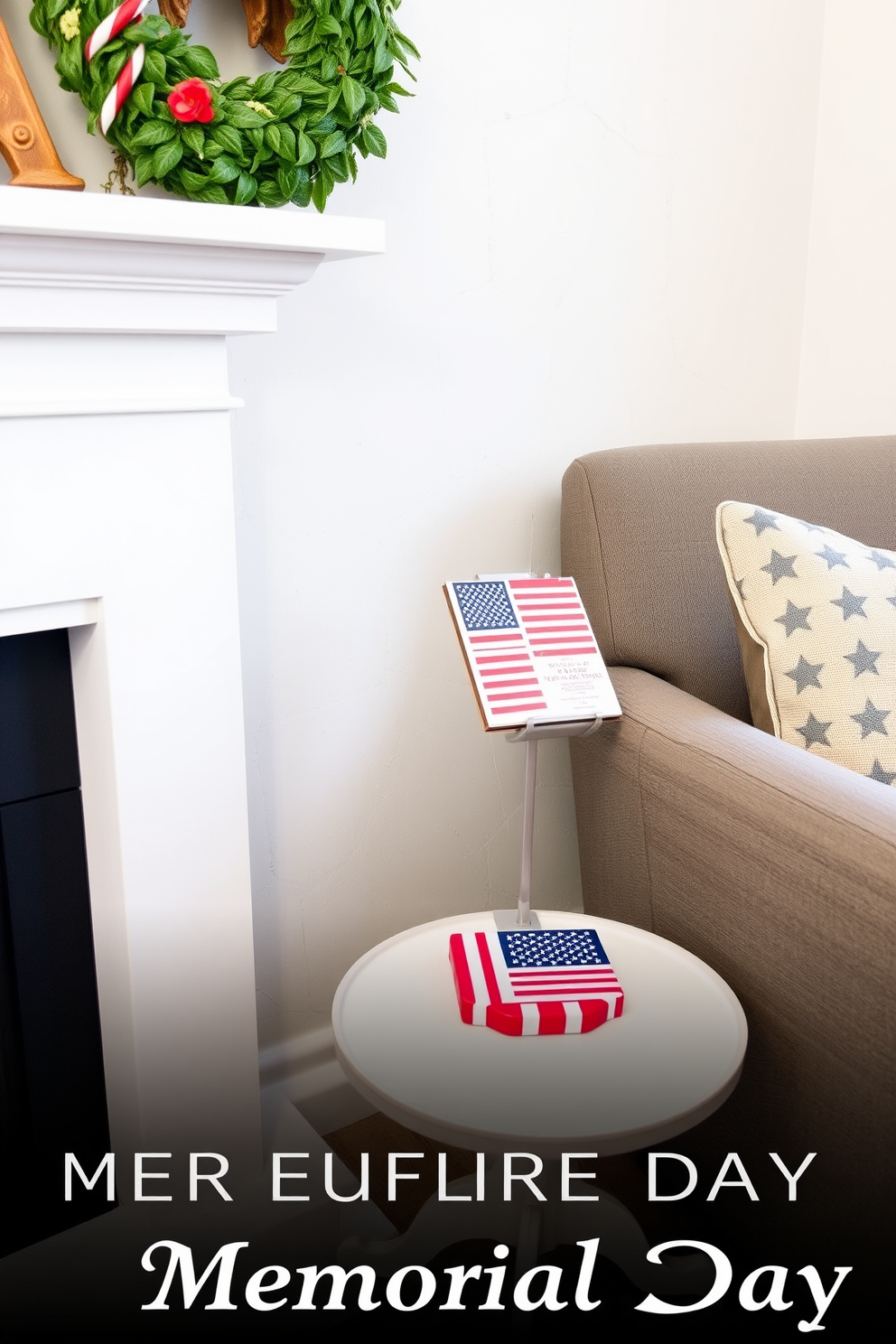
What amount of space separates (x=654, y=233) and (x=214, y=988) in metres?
1.11

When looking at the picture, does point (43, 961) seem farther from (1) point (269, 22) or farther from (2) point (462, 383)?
(1) point (269, 22)

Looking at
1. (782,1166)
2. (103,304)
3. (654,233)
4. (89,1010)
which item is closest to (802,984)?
(782,1166)

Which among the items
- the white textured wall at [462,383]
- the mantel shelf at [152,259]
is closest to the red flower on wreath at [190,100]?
the mantel shelf at [152,259]

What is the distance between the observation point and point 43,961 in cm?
103

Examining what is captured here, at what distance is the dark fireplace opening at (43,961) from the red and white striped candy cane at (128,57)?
44cm

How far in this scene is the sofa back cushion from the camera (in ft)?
4.15

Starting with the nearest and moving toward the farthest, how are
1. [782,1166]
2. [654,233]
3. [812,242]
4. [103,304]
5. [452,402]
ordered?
1. [103,304]
2. [782,1166]
3. [452,402]
4. [654,233]
5. [812,242]

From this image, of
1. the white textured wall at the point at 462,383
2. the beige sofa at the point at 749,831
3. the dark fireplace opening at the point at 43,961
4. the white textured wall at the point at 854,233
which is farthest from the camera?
the white textured wall at the point at 854,233

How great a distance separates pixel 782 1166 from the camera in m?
0.98

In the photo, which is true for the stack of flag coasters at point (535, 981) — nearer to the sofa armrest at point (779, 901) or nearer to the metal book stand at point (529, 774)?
the metal book stand at point (529, 774)

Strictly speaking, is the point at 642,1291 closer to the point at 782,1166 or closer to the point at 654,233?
the point at 782,1166

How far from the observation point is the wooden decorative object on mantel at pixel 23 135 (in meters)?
0.85

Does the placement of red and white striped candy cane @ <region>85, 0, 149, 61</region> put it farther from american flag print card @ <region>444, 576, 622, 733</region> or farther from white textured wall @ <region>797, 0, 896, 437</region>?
white textured wall @ <region>797, 0, 896, 437</region>

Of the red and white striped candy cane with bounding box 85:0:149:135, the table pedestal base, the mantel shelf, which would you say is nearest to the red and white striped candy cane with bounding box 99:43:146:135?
the red and white striped candy cane with bounding box 85:0:149:135
